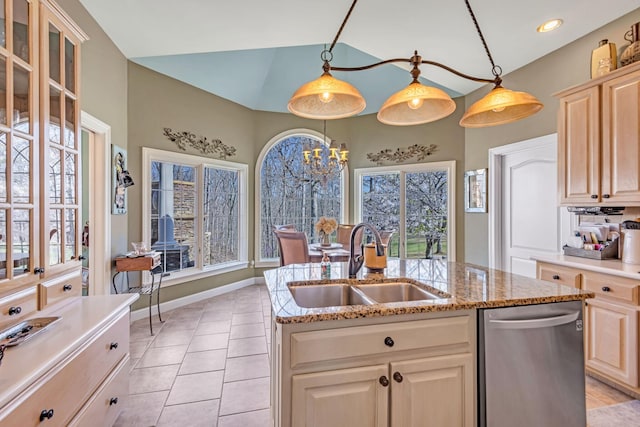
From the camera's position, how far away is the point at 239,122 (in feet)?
16.8

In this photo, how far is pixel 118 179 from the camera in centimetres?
331

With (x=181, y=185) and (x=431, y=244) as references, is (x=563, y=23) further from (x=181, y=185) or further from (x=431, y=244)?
(x=181, y=185)

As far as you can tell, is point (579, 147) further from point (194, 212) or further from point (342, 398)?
point (194, 212)

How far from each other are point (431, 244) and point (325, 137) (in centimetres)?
265

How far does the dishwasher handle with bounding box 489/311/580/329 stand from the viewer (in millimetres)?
1430

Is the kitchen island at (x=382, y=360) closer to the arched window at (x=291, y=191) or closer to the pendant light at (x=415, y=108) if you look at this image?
the pendant light at (x=415, y=108)

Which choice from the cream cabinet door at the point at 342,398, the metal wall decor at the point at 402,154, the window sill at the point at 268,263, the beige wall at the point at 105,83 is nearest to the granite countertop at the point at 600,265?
the cream cabinet door at the point at 342,398

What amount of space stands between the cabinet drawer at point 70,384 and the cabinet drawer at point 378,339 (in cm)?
95

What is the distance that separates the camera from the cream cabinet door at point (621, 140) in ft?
7.54

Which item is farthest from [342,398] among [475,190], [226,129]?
[226,129]

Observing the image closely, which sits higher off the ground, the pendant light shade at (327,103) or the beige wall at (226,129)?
the beige wall at (226,129)

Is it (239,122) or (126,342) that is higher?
(239,122)

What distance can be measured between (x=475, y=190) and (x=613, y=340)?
2.46 metres

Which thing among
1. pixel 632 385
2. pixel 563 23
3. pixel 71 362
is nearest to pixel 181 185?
pixel 71 362
